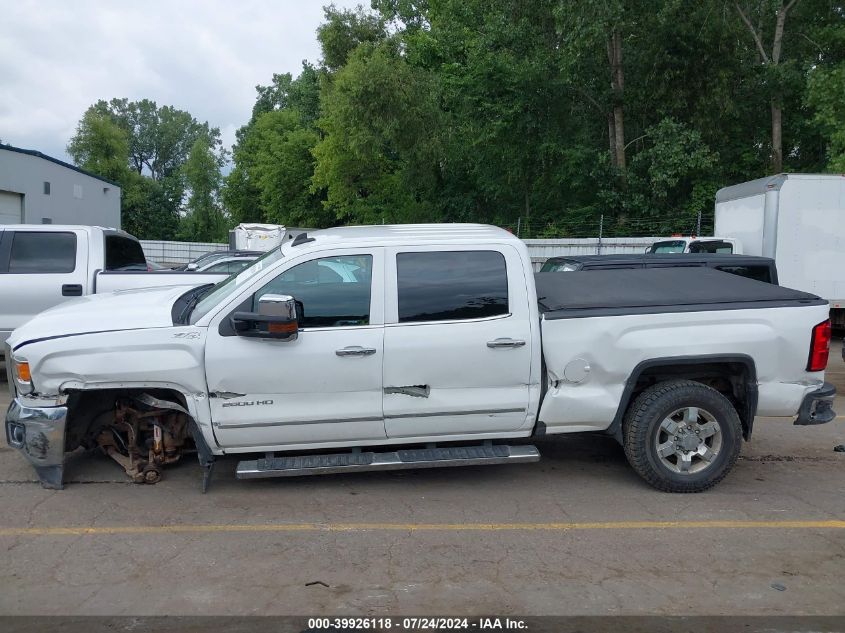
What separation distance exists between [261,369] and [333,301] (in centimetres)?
69

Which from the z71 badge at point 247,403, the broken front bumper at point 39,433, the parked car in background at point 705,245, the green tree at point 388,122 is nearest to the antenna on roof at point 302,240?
the z71 badge at point 247,403

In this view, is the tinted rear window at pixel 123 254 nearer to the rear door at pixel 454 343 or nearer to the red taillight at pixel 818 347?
the rear door at pixel 454 343

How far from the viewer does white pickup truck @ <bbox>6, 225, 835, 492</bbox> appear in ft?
16.9

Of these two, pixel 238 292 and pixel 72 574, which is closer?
pixel 72 574

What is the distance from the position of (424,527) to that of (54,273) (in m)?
6.23

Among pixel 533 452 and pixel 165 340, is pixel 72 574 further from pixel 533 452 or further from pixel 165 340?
pixel 533 452

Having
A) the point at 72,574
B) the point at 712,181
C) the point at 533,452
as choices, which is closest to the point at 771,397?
the point at 533,452

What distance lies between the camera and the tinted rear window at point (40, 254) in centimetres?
896

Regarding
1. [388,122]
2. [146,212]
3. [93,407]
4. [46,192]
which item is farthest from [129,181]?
[93,407]

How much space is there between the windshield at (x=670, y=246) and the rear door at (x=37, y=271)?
432 inches

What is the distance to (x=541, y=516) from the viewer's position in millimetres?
5223

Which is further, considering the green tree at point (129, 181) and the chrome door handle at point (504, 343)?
the green tree at point (129, 181)

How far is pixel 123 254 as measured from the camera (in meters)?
9.82

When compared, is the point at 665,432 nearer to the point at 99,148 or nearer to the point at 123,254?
the point at 123,254
